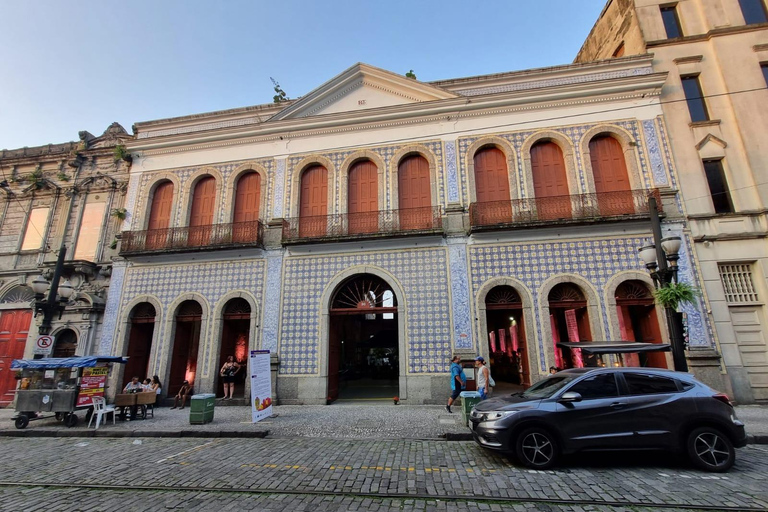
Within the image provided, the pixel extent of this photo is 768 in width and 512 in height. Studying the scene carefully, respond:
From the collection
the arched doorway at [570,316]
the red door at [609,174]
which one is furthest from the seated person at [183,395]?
the red door at [609,174]

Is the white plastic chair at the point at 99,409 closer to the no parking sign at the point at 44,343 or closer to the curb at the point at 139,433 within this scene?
the curb at the point at 139,433

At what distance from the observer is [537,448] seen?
5742 millimetres

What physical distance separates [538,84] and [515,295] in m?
8.62

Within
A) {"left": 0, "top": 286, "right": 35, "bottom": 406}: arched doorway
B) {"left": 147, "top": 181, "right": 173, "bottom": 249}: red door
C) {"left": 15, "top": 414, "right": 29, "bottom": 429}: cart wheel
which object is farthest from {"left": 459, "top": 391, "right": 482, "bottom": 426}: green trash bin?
{"left": 0, "top": 286, "right": 35, "bottom": 406}: arched doorway

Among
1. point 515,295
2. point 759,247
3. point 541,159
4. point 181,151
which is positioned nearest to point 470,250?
point 515,295

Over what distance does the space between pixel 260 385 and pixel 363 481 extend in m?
5.60

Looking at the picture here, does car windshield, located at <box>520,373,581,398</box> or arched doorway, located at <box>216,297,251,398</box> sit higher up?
arched doorway, located at <box>216,297,251,398</box>

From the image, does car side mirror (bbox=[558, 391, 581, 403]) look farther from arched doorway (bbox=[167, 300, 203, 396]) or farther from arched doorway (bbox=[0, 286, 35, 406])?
arched doorway (bbox=[0, 286, 35, 406])

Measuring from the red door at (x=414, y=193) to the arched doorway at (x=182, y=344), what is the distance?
29.5ft

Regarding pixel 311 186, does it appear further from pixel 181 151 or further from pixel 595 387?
pixel 595 387

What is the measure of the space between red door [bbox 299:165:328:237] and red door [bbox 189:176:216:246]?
3.99m

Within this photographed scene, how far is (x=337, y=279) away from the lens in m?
13.2

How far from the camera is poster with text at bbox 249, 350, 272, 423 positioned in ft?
31.0

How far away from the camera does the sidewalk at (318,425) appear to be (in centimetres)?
817
